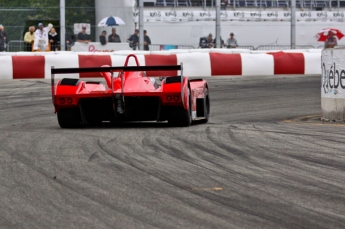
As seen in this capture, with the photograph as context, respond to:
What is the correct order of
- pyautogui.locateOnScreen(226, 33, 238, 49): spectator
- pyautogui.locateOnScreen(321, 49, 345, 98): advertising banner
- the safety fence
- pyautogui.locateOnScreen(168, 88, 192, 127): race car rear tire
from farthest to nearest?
pyautogui.locateOnScreen(226, 33, 238, 49): spectator
the safety fence
pyautogui.locateOnScreen(321, 49, 345, 98): advertising banner
pyautogui.locateOnScreen(168, 88, 192, 127): race car rear tire

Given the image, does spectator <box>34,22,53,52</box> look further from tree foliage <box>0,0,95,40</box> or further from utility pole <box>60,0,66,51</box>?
utility pole <box>60,0,66,51</box>

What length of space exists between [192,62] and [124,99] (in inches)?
450

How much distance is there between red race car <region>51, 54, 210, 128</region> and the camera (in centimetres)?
978

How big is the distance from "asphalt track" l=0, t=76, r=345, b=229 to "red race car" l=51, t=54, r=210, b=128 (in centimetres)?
19

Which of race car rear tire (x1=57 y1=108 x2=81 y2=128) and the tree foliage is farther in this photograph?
the tree foliage

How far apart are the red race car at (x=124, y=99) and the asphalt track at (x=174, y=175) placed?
0.19m

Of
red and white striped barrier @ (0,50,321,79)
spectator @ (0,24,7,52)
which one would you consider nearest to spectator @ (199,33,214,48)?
red and white striped barrier @ (0,50,321,79)

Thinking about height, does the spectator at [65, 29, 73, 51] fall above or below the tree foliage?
below

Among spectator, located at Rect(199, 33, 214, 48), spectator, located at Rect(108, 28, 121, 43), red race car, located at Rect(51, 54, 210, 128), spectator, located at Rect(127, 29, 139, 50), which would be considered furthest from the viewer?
spectator, located at Rect(199, 33, 214, 48)

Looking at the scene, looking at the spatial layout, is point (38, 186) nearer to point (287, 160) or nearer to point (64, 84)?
point (287, 160)

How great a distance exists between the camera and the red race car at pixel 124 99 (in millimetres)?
9781

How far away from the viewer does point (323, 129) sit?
32.1 ft

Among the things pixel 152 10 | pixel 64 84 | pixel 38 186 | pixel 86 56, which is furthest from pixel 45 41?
pixel 38 186

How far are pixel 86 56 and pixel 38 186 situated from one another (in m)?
14.6
